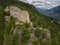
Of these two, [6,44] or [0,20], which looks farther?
[0,20]

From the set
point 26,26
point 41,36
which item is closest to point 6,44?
point 26,26

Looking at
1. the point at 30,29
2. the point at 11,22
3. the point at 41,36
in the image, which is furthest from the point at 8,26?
the point at 41,36

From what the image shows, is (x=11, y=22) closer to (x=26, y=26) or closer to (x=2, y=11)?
(x=26, y=26)

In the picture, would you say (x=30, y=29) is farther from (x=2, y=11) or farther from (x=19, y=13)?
(x=2, y=11)

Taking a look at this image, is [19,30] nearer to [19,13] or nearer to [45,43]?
[19,13]

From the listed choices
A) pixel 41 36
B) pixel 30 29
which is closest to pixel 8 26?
pixel 30 29

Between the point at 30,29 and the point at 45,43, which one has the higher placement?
the point at 30,29

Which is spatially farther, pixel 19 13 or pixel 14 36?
pixel 19 13

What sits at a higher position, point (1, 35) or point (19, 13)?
point (19, 13)
